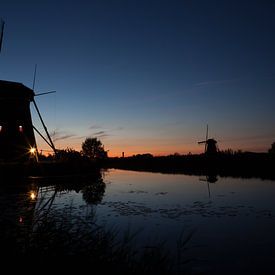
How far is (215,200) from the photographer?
738 inches

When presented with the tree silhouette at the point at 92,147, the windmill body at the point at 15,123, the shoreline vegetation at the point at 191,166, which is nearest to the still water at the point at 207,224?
the shoreline vegetation at the point at 191,166

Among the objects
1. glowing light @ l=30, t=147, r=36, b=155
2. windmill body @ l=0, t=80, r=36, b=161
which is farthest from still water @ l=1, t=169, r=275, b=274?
glowing light @ l=30, t=147, r=36, b=155

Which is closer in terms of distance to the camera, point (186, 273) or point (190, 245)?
point (186, 273)

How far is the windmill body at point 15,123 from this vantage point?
30531mm

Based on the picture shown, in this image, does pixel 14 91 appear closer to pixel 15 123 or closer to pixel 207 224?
pixel 15 123

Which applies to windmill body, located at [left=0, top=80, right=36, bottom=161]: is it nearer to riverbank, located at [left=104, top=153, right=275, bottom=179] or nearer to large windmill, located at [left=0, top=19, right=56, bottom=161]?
large windmill, located at [left=0, top=19, right=56, bottom=161]

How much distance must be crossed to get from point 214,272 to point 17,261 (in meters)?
4.57

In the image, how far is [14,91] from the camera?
104 ft

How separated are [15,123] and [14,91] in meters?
3.49

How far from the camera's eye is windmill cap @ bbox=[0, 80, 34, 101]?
30.9 m

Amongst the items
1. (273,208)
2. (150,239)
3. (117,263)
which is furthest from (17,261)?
(273,208)

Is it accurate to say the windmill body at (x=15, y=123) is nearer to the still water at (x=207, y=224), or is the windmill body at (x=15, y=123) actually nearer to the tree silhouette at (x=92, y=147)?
the still water at (x=207, y=224)

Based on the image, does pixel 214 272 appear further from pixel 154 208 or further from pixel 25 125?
pixel 25 125

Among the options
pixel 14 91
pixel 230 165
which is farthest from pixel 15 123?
pixel 230 165
